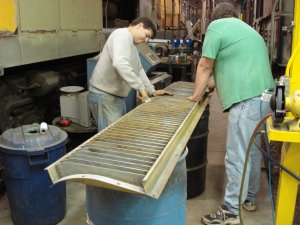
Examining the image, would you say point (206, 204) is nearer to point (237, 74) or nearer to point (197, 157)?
point (197, 157)

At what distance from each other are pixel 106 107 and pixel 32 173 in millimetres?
862

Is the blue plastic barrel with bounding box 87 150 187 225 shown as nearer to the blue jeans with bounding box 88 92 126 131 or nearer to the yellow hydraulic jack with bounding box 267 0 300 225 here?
the yellow hydraulic jack with bounding box 267 0 300 225

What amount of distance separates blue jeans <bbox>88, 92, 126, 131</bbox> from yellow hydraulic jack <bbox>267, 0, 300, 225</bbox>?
1.59 metres

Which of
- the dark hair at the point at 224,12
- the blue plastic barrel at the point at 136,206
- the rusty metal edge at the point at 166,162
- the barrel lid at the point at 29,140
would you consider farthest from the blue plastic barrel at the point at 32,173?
the dark hair at the point at 224,12

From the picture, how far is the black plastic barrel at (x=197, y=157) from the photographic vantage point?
2869mm

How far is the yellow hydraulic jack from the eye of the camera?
1.42 meters

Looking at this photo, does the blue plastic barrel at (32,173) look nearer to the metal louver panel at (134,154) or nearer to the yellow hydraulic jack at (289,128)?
the metal louver panel at (134,154)

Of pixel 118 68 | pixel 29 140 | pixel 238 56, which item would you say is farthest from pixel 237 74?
pixel 29 140

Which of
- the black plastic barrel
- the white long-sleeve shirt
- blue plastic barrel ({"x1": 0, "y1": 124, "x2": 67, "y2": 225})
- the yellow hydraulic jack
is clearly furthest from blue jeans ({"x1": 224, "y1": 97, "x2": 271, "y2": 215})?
blue plastic barrel ({"x1": 0, "y1": 124, "x2": 67, "y2": 225})

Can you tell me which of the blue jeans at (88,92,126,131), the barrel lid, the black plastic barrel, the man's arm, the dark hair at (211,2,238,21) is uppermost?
the dark hair at (211,2,238,21)

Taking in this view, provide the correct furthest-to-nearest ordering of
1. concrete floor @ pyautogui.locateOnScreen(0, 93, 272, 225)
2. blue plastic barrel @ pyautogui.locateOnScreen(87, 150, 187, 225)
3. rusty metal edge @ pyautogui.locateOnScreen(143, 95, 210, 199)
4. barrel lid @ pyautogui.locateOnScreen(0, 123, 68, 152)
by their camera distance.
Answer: concrete floor @ pyautogui.locateOnScreen(0, 93, 272, 225), barrel lid @ pyautogui.locateOnScreen(0, 123, 68, 152), blue plastic barrel @ pyautogui.locateOnScreen(87, 150, 187, 225), rusty metal edge @ pyautogui.locateOnScreen(143, 95, 210, 199)

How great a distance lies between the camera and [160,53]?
6.25m

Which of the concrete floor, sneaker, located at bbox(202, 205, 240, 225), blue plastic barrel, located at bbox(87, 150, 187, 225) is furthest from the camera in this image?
the concrete floor

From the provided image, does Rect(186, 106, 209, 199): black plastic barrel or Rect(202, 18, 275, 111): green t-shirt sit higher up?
Rect(202, 18, 275, 111): green t-shirt
